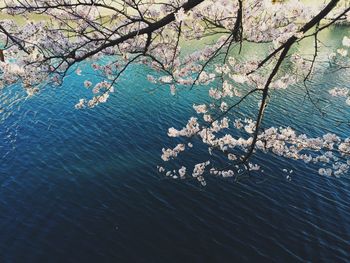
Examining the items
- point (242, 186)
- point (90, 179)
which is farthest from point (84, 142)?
point (242, 186)

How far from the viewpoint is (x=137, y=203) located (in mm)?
16156

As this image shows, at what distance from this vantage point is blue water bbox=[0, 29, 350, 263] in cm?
1357

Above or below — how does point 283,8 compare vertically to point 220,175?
above

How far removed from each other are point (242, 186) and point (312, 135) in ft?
29.0

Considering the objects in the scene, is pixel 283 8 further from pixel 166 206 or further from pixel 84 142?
pixel 84 142

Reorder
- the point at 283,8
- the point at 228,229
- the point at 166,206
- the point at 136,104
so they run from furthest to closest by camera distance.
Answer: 1. the point at 136,104
2. the point at 166,206
3. the point at 228,229
4. the point at 283,8

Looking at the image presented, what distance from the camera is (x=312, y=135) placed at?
23766 millimetres

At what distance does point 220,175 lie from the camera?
18.7 m

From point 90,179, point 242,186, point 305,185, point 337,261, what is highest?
point 305,185

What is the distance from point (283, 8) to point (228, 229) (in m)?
9.82

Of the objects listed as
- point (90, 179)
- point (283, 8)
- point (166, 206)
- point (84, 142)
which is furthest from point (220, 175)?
point (283, 8)

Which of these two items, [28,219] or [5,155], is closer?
[28,219]

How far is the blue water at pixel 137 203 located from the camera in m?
13.6

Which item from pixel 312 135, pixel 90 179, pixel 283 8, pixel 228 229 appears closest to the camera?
pixel 283 8
